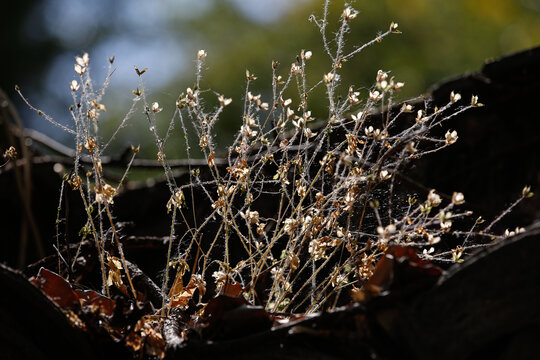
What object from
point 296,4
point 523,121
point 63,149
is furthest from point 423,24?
point 63,149

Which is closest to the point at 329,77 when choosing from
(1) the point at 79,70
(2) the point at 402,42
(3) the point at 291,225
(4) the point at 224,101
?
Result: (4) the point at 224,101

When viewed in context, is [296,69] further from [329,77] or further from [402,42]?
[402,42]

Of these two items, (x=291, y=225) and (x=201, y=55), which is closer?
(x=291, y=225)

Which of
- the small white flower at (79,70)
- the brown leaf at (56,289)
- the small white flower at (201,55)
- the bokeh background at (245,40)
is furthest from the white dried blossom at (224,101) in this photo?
the bokeh background at (245,40)

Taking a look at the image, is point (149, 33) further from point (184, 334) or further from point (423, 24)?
point (184, 334)

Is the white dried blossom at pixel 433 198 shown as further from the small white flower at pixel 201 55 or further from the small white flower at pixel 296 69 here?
the small white flower at pixel 201 55

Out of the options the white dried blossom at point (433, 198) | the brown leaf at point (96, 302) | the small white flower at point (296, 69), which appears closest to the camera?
the brown leaf at point (96, 302)

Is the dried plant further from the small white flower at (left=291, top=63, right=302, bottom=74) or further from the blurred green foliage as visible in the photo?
the blurred green foliage

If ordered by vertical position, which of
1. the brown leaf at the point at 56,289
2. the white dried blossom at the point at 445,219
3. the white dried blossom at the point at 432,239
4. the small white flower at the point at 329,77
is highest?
the small white flower at the point at 329,77

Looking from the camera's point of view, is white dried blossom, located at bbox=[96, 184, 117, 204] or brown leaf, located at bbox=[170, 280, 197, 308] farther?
brown leaf, located at bbox=[170, 280, 197, 308]

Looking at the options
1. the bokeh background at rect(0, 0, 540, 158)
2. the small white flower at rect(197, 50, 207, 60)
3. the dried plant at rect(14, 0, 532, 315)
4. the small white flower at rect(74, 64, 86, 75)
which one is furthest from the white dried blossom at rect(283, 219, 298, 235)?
the bokeh background at rect(0, 0, 540, 158)

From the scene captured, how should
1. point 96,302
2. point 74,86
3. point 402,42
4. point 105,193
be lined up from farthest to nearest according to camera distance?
point 402,42 < point 74,86 < point 105,193 < point 96,302
